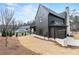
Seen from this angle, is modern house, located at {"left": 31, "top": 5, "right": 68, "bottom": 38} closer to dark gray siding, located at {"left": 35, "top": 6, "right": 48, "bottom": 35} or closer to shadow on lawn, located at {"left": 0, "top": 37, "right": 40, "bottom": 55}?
dark gray siding, located at {"left": 35, "top": 6, "right": 48, "bottom": 35}

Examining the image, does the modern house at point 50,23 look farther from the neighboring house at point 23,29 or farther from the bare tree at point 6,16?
the bare tree at point 6,16

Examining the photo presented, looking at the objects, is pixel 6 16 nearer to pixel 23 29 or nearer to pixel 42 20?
pixel 23 29

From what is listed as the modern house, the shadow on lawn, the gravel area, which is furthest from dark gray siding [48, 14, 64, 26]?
the shadow on lawn

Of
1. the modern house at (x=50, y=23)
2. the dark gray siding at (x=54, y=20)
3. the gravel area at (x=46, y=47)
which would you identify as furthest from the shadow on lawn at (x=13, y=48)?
the dark gray siding at (x=54, y=20)

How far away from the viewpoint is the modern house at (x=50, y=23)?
2.86 m

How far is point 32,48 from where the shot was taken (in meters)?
2.87

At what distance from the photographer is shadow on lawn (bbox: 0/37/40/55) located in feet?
9.39

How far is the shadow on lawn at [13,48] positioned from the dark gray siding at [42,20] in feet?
0.78

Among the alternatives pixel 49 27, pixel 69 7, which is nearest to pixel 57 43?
pixel 49 27

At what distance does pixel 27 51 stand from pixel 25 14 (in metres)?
0.40

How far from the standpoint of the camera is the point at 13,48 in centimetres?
288

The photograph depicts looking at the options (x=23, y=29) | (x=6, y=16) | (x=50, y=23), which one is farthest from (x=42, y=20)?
(x=6, y=16)

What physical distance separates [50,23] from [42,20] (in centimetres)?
9

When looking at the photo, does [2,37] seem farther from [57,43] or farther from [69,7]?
[69,7]
